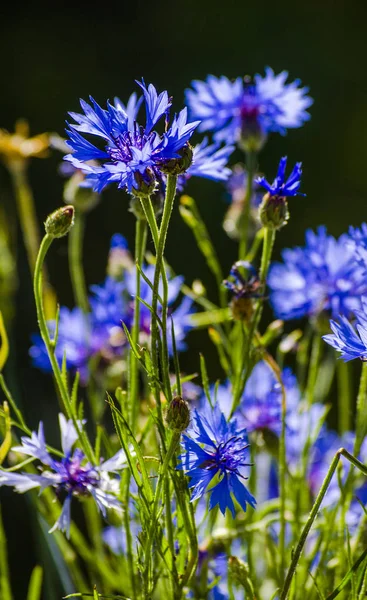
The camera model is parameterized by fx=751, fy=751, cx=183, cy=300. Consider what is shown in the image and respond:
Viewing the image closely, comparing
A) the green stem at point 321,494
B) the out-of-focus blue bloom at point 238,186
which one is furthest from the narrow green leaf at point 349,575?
the out-of-focus blue bloom at point 238,186

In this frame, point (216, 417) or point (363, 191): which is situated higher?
point (363, 191)

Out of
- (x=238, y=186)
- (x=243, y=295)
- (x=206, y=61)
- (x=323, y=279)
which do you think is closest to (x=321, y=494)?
(x=243, y=295)

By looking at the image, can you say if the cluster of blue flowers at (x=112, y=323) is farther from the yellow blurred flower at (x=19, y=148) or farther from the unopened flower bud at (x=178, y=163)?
the unopened flower bud at (x=178, y=163)

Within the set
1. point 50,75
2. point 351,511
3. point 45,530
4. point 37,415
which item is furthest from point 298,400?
point 50,75

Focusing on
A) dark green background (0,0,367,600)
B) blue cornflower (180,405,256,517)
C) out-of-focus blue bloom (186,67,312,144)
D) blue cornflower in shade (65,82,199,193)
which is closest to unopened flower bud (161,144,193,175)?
blue cornflower in shade (65,82,199,193)

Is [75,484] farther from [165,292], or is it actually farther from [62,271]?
[62,271]

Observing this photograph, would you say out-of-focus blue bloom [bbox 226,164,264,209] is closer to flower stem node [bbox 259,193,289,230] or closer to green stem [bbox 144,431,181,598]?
flower stem node [bbox 259,193,289,230]

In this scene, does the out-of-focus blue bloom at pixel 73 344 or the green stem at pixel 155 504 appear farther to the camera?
the out-of-focus blue bloom at pixel 73 344
